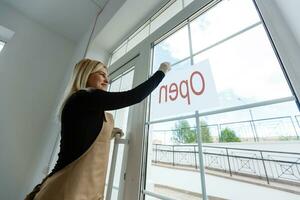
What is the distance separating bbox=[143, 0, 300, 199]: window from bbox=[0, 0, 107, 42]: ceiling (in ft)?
5.06

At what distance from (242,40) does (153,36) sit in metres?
0.58

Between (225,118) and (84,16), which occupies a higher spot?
(84,16)

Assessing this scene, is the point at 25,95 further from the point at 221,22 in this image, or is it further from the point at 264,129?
the point at 264,129

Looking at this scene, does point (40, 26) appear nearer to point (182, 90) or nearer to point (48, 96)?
point (48, 96)

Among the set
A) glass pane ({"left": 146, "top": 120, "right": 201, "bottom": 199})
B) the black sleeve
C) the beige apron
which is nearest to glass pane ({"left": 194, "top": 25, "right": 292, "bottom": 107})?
glass pane ({"left": 146, "top": 120, "right": 201, "bottom": 199})

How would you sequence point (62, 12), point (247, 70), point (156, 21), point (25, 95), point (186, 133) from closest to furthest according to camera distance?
point (247, 70)
point (186, 133)
point (156, 21)
point (25, 95)
point (62, 12)

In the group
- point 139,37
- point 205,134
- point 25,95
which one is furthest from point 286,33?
point 25,95

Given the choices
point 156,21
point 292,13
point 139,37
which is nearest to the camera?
point 292,13

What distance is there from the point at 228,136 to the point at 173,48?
592mm

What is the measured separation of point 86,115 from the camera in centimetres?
56

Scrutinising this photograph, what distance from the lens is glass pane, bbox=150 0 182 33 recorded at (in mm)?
997

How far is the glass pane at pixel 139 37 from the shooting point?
3.97ft

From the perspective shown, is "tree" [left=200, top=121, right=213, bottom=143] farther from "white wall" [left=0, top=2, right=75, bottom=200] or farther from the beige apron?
"white wall" [left=0, top=2, right=75, bottom=200]

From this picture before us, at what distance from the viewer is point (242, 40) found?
57 cm
